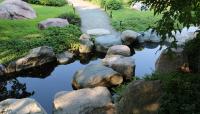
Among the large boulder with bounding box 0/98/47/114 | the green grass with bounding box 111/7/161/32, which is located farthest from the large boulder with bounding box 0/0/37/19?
the large boulder with bounding box 0/98/47/114

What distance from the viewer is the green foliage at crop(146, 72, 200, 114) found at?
21.3ft

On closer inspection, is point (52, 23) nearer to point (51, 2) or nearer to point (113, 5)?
point (113, 5)

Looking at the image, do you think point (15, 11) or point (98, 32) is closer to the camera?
point (98, 32)

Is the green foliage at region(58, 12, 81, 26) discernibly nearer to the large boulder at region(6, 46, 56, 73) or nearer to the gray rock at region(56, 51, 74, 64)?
the gray rock at region(56, 51, 74, 64)

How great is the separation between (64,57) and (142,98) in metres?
9.61

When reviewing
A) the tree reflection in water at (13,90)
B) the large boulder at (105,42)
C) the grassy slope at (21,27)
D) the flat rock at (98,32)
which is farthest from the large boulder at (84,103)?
A: the flat rock at (98,32)

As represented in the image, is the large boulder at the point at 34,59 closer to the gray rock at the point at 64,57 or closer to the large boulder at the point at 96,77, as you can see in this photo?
the gray rock at the point at 64,57

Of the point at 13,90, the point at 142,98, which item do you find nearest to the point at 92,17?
the point at 13,90

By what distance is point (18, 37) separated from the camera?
61.5ft

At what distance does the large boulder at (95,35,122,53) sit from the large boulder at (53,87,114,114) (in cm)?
695

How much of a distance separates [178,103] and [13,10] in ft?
61.1

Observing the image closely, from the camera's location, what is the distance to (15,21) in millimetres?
21969

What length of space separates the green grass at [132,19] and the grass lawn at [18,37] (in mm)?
4139

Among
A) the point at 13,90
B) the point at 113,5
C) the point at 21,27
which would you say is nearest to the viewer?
the point at 13,90
